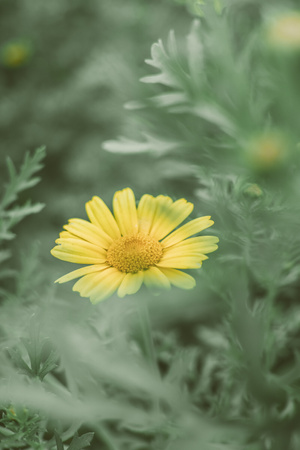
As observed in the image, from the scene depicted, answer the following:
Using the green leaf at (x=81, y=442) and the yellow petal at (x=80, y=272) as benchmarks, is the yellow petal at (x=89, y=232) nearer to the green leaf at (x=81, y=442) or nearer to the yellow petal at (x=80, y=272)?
the yellow petal at (x=80, y=272)

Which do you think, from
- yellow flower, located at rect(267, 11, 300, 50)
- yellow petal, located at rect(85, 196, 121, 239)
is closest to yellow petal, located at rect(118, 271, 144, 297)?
yellow petal, located at rect(85, 196, 121, 239)

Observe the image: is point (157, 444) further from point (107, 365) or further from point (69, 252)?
point (69, 252)

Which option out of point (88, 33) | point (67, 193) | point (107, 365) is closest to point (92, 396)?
point (107, 365)

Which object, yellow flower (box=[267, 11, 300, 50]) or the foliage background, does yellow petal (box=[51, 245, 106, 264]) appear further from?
yellow flower (box=[267, 11, 300, 50])

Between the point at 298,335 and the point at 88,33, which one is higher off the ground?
the point at 88,33

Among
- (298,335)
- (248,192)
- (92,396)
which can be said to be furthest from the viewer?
(298,335)

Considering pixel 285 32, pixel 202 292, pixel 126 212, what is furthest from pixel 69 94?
pixel 285 32
